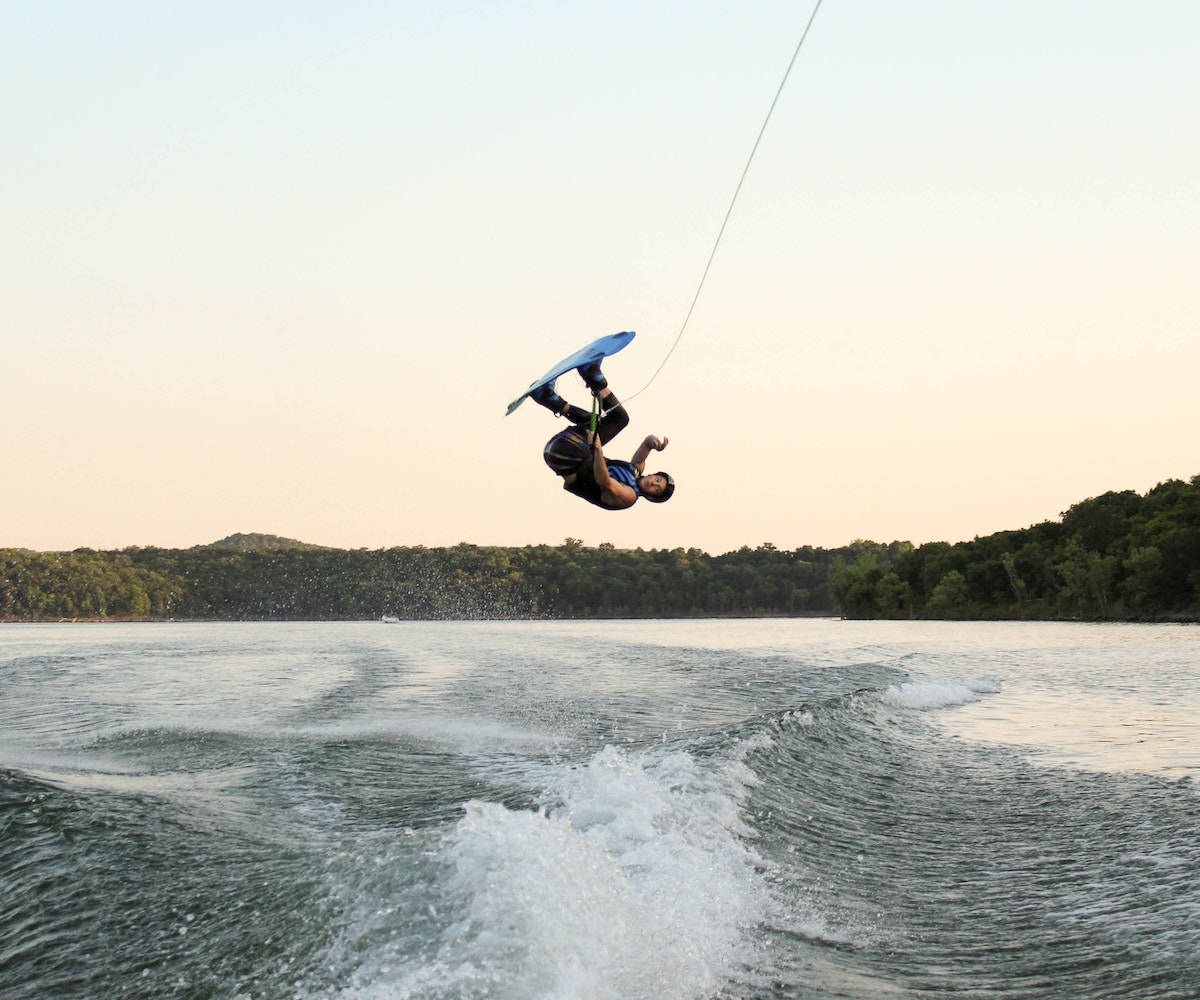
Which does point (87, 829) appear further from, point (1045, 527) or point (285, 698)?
point (1045, 527)

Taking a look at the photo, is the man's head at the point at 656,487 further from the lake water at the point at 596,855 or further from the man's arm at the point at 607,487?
the lake water at the point at 596,855

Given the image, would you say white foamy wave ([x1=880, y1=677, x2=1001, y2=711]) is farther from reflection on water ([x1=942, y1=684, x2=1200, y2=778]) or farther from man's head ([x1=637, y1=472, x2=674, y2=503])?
man's head ([x1=637, y1=472, x2=674, y2=503])

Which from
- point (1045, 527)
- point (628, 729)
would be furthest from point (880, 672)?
point (1045, 527)

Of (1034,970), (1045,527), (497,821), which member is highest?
(1045,527)

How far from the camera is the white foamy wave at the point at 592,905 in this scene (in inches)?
225

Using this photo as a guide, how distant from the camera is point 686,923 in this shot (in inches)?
273

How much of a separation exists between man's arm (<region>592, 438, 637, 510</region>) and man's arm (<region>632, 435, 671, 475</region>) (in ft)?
1.11

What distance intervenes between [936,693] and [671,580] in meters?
166

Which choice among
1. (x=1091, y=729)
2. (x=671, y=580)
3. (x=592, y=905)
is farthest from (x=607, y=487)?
(x=671, y=580)

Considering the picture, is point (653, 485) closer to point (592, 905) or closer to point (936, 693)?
point (592, 905)

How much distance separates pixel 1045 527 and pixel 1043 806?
11817cm

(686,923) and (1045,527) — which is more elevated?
(1045,527)

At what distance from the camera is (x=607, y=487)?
28.7 ft

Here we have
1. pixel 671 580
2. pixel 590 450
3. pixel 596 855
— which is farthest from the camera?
→ pixel 671 580
